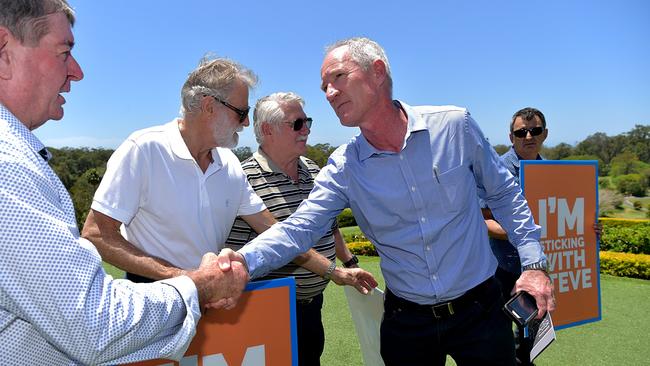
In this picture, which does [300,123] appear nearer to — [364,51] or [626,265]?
[364,51]

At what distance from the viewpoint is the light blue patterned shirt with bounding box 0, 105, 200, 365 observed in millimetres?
1040

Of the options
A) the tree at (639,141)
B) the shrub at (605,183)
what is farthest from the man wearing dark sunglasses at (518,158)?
the tree at (639,141)

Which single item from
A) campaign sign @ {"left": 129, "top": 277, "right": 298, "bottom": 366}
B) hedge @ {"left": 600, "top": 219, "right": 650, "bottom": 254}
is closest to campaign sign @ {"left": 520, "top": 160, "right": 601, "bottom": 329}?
campaign sign @ {"left": 129, "top": 277, "right": 298, "bottom": 366}

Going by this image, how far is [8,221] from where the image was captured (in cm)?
103

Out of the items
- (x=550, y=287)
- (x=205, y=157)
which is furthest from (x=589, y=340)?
(x=205, y=157)

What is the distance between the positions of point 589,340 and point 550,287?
3800 mm

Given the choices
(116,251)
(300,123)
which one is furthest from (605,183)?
(116,251)

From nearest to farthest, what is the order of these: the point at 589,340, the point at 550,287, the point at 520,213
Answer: the point at 550,287
the point at 520,213
the point at 589,340

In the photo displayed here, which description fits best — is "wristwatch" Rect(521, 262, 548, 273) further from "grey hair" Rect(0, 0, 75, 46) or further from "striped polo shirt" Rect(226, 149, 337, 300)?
"grey hair" Rect(0, 0, 75, 46)

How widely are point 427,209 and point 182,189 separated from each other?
1.29 m

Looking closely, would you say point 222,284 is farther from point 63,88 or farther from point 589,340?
point 589,340

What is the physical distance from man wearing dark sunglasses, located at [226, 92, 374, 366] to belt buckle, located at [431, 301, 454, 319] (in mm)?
816

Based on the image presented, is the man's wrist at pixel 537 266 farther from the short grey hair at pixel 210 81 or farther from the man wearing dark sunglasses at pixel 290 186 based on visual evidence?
the short grey hair at pixel 210 81

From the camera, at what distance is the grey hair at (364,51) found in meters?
2.57
